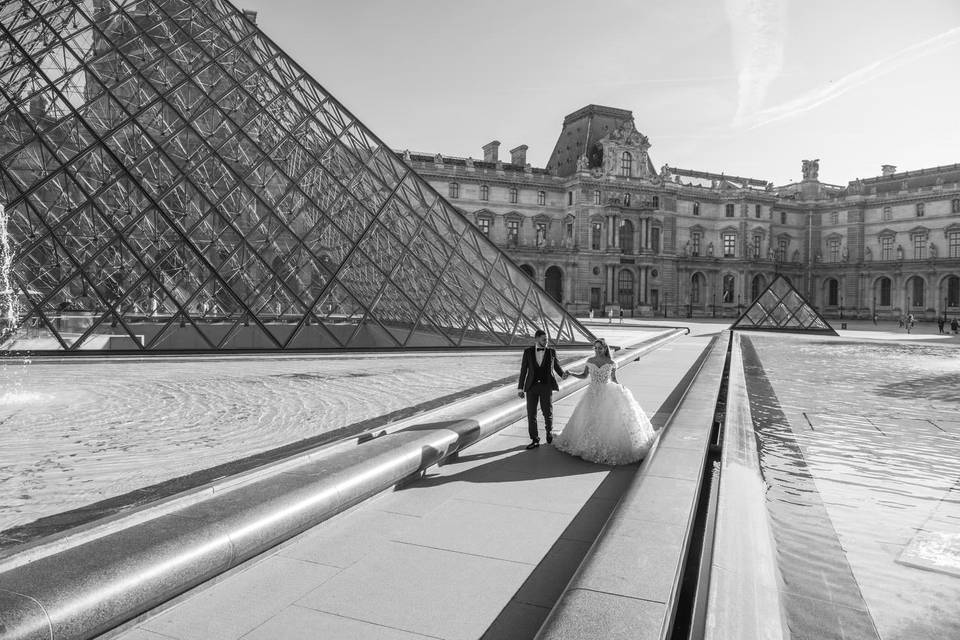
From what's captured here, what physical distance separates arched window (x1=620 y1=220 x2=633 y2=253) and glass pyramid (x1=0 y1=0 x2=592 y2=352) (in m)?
35.2

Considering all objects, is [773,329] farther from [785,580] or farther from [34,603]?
[34,603]

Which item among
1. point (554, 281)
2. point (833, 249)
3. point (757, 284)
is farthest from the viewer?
point (833, 249)

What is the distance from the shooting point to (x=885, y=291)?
188 ft

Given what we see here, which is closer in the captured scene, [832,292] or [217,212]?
[217,212]

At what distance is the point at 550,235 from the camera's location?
175 ft

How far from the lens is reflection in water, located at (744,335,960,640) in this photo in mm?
3111

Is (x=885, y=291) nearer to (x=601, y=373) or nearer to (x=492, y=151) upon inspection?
(x=492, y=151)

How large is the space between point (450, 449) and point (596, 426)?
4.11ft

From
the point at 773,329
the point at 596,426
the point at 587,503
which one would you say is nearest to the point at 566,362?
the point at 596,426

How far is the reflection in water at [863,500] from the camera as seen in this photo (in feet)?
10.2

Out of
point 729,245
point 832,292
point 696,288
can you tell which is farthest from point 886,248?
point 696,288

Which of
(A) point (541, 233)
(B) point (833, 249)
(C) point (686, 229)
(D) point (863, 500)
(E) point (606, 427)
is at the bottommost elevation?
(D) point (863, 500)

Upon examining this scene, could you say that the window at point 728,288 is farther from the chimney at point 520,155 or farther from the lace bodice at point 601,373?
the lace bodice at point 601,373

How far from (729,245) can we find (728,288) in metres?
3.98
